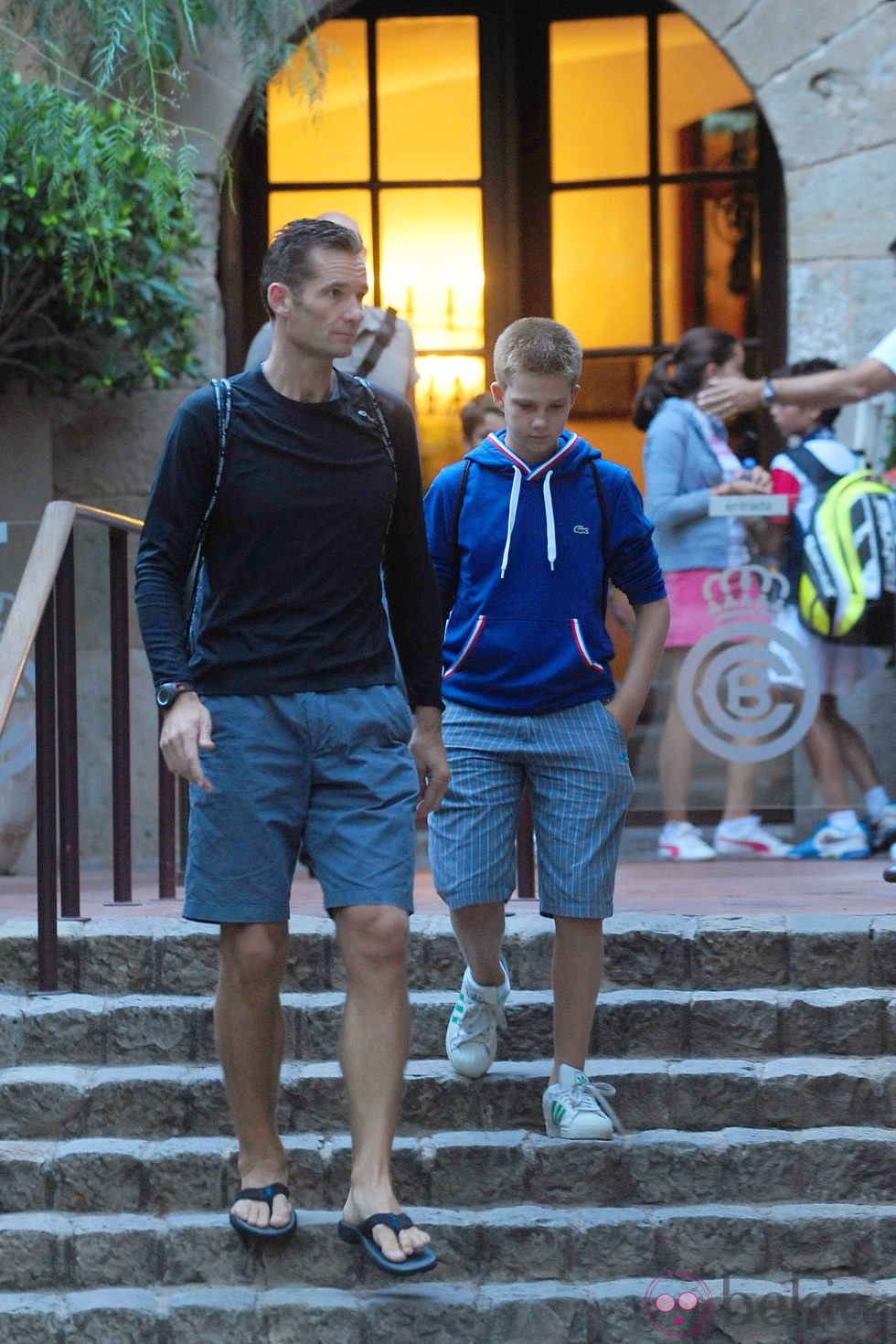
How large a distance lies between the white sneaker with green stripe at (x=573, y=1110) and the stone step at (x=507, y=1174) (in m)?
0.02

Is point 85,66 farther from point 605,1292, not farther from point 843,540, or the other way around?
point 605,1292

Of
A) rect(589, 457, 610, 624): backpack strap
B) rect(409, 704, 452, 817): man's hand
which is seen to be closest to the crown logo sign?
rect(589, 457, 610, 624): backpack strap

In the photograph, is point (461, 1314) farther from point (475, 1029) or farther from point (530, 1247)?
point (475, 1029)

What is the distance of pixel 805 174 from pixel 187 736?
14.4 ft

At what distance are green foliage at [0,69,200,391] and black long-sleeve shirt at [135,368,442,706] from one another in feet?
6.10

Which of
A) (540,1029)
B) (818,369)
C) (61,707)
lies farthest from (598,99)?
(540,1029)

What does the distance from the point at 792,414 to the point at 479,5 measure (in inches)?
98.1

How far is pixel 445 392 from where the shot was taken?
7656 millimetres

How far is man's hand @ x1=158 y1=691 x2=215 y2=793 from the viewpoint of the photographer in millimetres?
3172

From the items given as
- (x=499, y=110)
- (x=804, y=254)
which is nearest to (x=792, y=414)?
(x=804, y=254)

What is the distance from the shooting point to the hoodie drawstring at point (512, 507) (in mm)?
3738

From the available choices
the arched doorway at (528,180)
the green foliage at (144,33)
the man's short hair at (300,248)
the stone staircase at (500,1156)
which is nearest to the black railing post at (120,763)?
the stone staircase at (500,1156)

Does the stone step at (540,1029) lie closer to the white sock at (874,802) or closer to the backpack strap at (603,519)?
the backpack strap at (603,519)

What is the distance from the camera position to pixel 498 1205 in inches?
146
